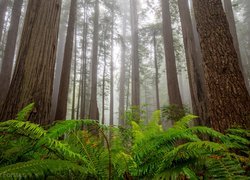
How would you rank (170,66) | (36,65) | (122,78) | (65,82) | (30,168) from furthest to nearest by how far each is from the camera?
(122,78) < (170,66) < (65,82) < (36,65) < (30,168)

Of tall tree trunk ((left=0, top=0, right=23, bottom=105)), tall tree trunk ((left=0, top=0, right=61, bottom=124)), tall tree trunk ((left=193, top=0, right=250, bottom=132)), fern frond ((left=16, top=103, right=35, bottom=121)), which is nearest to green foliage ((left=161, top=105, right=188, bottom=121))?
tall tree trunk ((left=193, top=0, right=250, bottom=132))

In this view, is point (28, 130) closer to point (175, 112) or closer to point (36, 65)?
point (36, 65)

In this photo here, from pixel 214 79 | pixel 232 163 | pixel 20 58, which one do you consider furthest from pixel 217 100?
pixel 20 58

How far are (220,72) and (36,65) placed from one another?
316 cm

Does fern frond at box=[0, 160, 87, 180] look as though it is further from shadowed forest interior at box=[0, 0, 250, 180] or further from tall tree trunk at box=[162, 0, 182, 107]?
tall tree trunk at box=[162, 0, 182, 107]

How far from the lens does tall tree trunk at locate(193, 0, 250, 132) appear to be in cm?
339

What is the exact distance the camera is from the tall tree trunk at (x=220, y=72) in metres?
3.39

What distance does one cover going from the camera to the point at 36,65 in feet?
12.0

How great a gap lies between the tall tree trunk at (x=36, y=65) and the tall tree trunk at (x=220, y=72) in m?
2.81

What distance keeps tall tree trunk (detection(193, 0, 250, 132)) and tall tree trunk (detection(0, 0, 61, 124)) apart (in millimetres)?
2808

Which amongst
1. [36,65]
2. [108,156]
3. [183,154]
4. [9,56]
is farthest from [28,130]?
[9,56]

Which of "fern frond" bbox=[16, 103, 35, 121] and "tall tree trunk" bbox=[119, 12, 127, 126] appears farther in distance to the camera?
"tall tree trunk" bbox=[119, 12, 127, 126]

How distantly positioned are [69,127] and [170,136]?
829mm

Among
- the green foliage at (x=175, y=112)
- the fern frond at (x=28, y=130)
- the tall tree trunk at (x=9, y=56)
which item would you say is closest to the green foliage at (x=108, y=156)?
the fern frond at (x=28, y=130)
